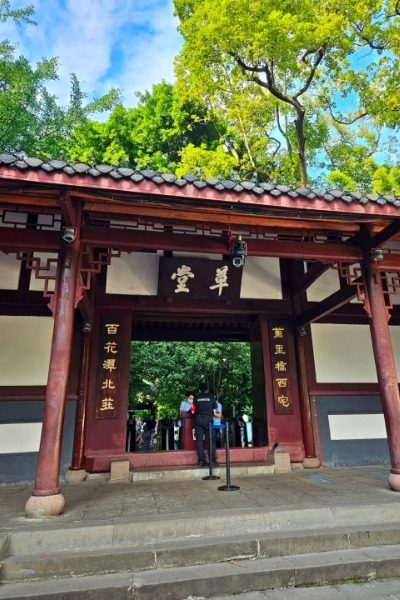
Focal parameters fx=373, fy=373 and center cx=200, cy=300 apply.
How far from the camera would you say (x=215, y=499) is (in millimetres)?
4098

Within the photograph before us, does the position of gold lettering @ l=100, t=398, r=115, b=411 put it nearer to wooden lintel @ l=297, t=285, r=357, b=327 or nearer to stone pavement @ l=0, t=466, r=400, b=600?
stone pavement @ l=0, t=466, r=400, b=600

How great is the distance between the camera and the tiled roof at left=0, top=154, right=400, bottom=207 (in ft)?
11.6

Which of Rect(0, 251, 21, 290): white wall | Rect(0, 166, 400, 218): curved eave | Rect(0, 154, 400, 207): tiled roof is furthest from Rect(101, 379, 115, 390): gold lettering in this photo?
Rect(0, 154, 400, 207): tiled roof

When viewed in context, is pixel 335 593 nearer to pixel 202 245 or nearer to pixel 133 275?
pixel 202 245

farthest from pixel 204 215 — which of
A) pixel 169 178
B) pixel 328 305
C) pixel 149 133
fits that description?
pixel 149 133

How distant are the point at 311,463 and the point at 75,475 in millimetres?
3838

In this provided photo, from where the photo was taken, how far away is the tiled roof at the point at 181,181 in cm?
353

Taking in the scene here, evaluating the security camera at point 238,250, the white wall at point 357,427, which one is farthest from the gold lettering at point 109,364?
the white wall at point 357,427

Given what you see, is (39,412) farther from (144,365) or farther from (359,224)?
(144,365)

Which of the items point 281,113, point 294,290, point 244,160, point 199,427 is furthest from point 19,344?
point 281,113

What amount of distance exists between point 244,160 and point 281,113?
2.04 m

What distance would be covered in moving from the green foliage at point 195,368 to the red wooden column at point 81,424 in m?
7.22

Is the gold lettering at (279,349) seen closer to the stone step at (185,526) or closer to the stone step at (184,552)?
the stone step at (185,526)

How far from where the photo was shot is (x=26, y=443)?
5.53 m
